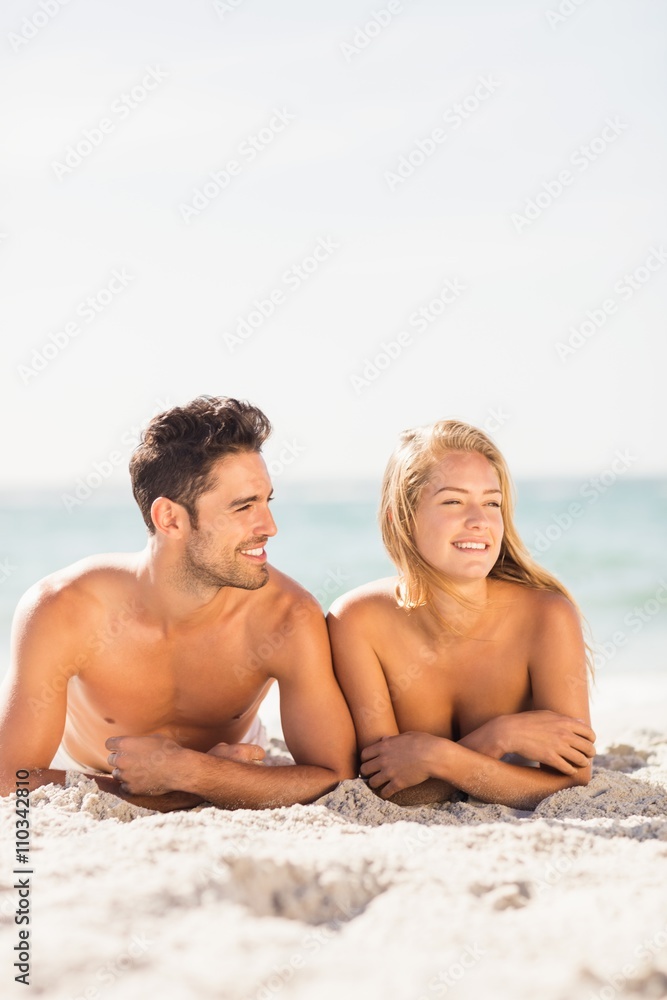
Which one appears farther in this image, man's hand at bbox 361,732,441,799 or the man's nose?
the man's nose

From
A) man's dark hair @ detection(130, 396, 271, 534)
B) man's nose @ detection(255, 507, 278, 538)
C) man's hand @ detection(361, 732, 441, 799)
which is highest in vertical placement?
man's dark hair @ detection(130, 396, 271, 534)

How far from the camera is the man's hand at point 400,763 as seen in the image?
11.1 feet

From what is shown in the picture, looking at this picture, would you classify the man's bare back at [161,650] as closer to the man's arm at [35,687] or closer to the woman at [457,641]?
the man's arm at [35,687]

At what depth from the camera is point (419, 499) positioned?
372 cm

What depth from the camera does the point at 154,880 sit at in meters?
2.24

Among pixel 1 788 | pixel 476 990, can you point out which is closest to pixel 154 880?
pixel 476 990

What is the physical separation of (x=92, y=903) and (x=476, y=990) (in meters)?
0.87

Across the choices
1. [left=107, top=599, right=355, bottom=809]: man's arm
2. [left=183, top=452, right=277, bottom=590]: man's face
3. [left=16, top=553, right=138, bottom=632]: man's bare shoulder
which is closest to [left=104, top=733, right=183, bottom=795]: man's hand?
[left=107, top=599, right=355, bottom=809]: man's arm

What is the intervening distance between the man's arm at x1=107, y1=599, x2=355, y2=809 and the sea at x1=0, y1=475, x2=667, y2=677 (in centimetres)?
666

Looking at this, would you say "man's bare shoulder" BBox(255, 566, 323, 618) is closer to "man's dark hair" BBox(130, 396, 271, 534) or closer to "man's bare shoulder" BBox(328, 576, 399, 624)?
"man's bare shoulder" BBox(328, 576, 399, 624)

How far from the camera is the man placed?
3.34 meters

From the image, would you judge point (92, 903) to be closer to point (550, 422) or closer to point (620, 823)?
point (620, 823)

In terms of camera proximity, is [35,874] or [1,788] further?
[1,788]

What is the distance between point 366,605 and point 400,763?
2.14ft
